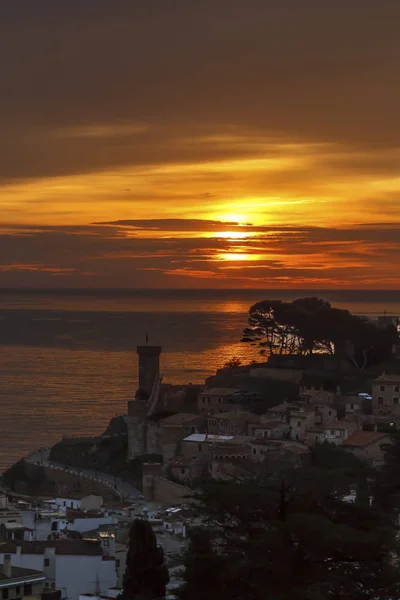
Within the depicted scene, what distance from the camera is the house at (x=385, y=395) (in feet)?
136

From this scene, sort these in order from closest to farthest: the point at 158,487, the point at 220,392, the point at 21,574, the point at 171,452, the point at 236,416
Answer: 1. the point at 21,574
2. the point at 158,487
3. the point at 171,452
4. the point at 236,416
5. the point at 220,392

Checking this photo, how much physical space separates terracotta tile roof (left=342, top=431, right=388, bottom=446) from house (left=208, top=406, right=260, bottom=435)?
3.83 meters

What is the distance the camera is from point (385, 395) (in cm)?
4162

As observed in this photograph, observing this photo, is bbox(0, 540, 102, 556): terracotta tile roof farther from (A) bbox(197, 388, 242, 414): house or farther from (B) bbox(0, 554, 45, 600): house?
(A) bbox(197, 388, 242, 414): house

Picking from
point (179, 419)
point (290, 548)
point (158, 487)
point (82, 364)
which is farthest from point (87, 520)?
point (82, 364)

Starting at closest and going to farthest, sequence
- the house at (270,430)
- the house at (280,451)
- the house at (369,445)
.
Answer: the house at (369,445), the house at (280,451), the house at (270,430)

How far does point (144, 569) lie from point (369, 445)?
17.9 meters

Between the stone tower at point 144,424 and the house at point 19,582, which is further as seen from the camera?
the stone tower at point 144,424

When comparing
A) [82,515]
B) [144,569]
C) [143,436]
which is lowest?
[82,515]

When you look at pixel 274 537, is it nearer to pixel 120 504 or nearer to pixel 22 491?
pixel 120 504

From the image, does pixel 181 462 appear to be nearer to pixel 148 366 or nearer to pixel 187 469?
pixel 187 469

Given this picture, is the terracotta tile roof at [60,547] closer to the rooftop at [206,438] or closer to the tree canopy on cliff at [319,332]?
the rooftop at [206,438]

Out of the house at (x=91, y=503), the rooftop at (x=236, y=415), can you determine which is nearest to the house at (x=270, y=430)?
the rooftop at (x=236, y=415)

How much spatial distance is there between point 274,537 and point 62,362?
80.0 meters
